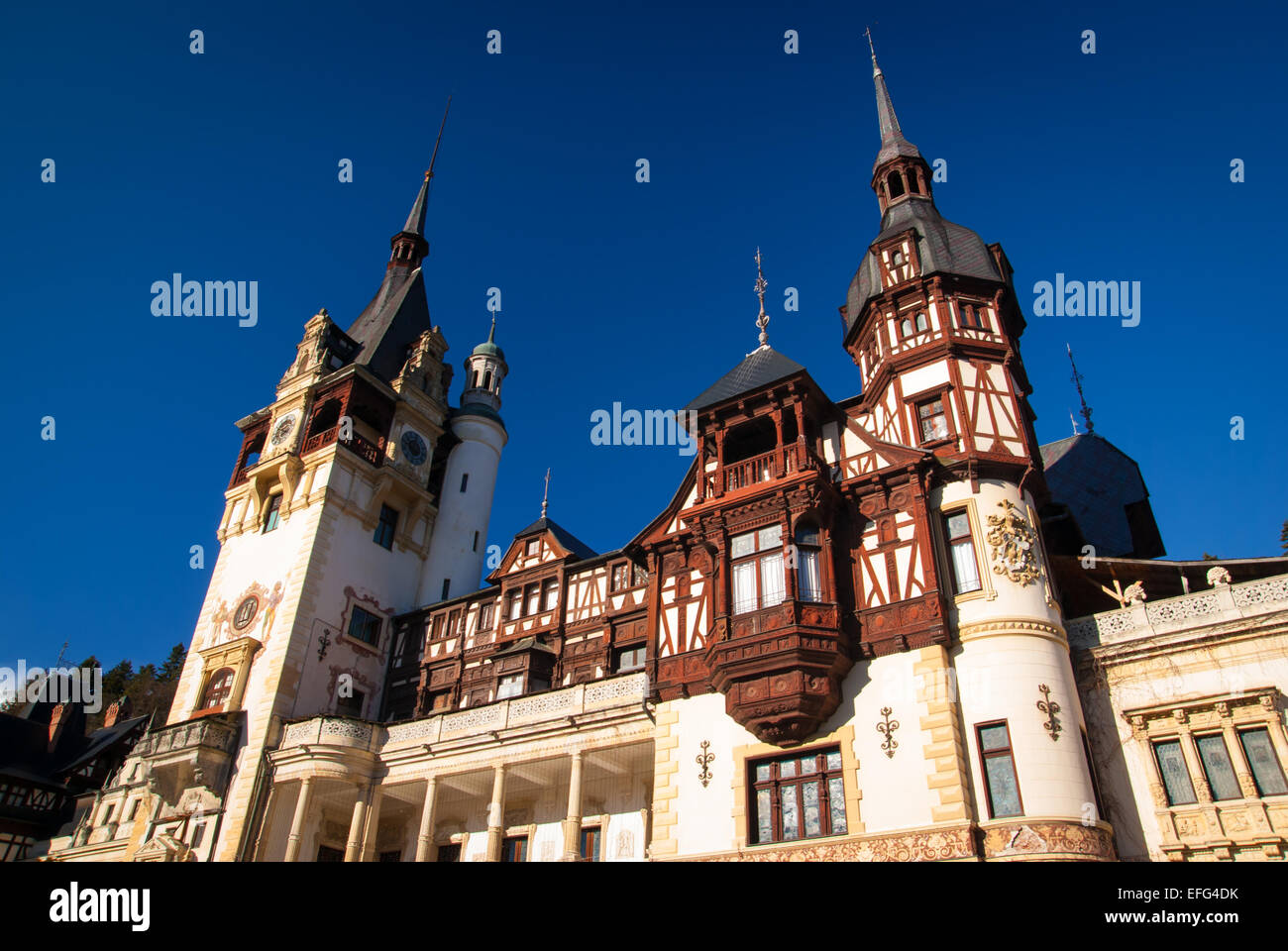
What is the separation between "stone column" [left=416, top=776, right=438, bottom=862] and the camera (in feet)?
90.0

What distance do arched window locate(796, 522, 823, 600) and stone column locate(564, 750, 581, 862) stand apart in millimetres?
8561

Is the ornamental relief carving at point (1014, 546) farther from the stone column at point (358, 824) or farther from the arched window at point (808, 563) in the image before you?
the stone column at point (358, 824)

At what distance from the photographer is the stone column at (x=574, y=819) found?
2352 centimetres

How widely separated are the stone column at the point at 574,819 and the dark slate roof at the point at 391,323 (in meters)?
25.5

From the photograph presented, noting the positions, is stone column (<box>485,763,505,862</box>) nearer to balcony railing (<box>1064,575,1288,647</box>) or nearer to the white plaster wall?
the white plaster wall

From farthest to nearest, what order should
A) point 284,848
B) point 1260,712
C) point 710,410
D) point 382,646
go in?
point 382,646
point 284,848
point 710,410
point 1260,712

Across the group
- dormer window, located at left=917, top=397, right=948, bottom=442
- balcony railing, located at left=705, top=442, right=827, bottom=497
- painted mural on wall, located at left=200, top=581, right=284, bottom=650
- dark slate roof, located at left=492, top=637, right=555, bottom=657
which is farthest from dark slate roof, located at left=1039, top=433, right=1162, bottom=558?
painted mural on wall, located at left=200, top=581, right=284, bottom=650

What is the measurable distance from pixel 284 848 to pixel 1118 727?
26.7 m

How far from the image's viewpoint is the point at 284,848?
31.0 metres

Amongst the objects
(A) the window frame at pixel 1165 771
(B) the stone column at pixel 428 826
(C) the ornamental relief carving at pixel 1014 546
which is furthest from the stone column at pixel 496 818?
(A) the window frame at pixel 1165 771

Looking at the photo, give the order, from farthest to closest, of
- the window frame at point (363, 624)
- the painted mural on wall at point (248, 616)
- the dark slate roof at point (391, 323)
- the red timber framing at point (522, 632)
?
the dark slate roof at point (391, 323), the window frame at point (363, 624), the painted mural on wall at point (248, 616), the red timber framing at point (522, 632)
